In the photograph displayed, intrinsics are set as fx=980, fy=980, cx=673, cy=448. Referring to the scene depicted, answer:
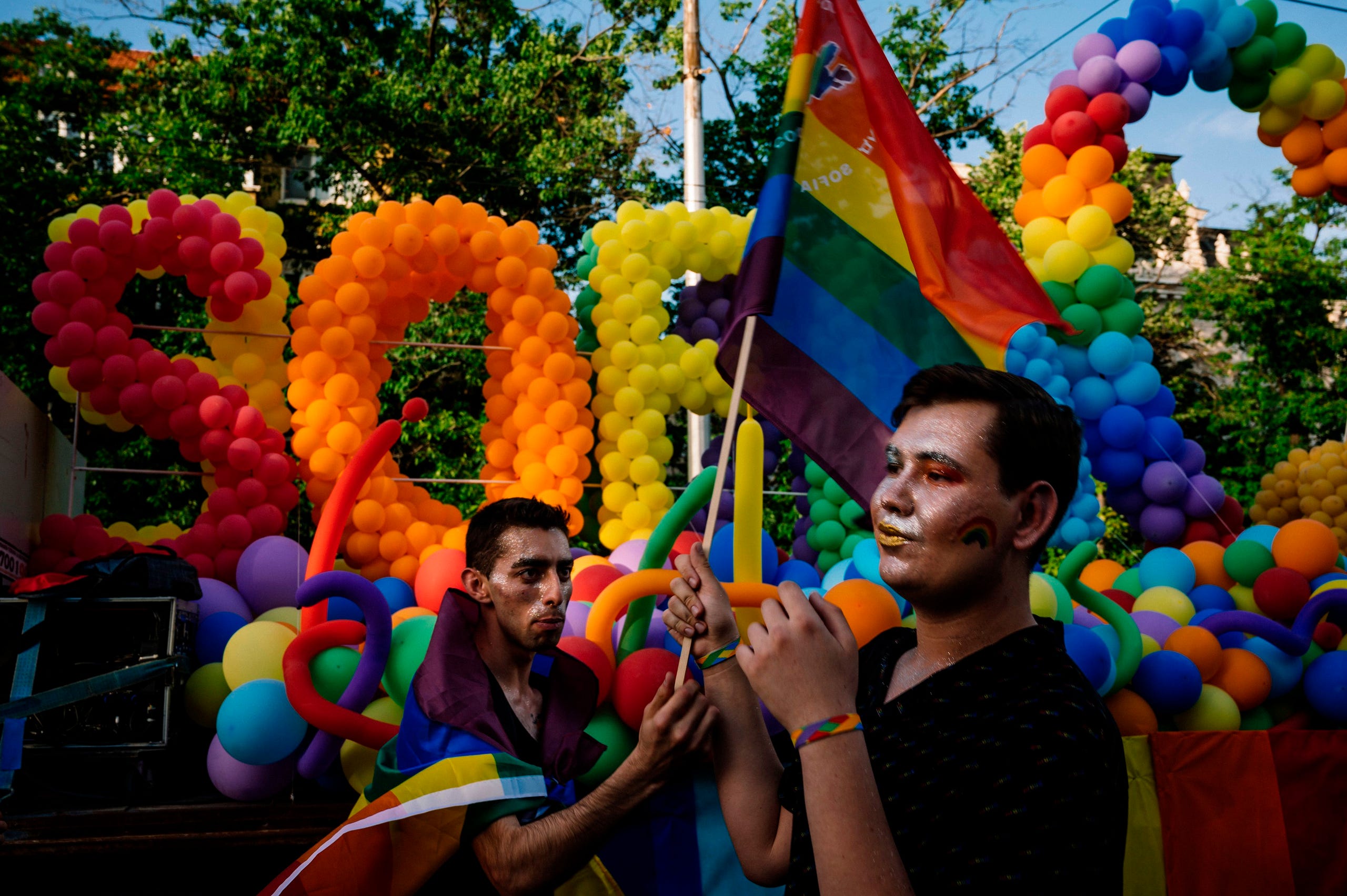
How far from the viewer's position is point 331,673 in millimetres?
3037

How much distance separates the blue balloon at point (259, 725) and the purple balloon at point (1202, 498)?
5.44m

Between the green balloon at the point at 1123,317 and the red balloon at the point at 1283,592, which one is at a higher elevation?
the green balloon at the point at 1123,317

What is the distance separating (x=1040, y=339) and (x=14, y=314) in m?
11.6

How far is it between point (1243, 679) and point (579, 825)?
10.2 ft

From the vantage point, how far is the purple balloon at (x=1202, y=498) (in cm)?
618

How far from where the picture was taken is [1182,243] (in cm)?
1720

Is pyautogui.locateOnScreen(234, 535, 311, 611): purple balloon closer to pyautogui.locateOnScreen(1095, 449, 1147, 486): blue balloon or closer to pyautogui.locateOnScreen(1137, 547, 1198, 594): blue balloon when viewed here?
pyautogui.locateOnScreen(1137, 547, 1198, 594): blue balloon

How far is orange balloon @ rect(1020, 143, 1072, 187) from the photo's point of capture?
6.38 m

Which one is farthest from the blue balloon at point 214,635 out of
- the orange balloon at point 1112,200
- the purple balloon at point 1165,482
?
the orange balloon at point 1112,200

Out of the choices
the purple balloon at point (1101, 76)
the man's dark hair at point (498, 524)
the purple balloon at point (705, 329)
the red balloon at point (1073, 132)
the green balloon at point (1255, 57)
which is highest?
the green balloon at point (1255, 57)

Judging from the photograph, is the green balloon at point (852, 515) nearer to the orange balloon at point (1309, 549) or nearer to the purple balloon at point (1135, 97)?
the orange balloon at point (1309, 549)

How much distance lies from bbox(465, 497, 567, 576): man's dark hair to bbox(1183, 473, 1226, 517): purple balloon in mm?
5003

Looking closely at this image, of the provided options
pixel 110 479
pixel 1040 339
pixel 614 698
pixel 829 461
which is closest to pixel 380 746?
pixel 614 698

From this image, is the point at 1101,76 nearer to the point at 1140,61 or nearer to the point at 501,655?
the point at 1140,61
